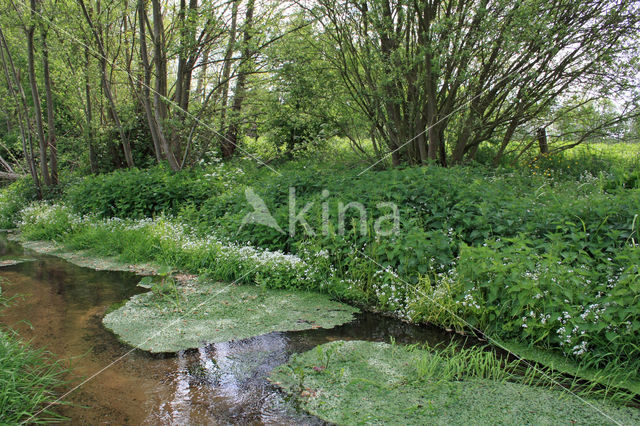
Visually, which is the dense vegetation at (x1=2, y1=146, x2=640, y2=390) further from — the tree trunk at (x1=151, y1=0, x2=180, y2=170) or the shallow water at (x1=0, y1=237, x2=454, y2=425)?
the tree trunk at (x1=151, y1=0, x2=180, y2=170)

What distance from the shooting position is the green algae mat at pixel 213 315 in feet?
12.7

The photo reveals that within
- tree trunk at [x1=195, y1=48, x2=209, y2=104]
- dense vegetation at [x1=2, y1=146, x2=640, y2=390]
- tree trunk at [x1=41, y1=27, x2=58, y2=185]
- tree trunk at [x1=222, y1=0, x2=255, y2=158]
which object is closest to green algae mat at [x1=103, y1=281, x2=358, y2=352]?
dense vegetation at [x1=2, y1=146, x2=640, y2=390]

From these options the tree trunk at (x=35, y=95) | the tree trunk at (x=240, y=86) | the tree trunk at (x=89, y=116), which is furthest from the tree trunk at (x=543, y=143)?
the tree trunk at (x=35, y=95)

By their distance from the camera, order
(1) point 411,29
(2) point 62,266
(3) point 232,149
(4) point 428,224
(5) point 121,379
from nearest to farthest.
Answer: (5) point 121,379 → (4) point 428,224 → (2) point 62,266 → (1) point 411,29 → (3) point 232,149

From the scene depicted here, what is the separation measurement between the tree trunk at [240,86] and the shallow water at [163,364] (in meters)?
4.19

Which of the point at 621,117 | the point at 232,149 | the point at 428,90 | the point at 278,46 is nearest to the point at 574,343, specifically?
the point at 428,90

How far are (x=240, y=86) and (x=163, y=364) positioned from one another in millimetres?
8359

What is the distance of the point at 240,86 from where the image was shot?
415 inches

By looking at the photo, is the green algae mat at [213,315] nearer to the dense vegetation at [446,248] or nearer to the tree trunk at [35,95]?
the dense vegetation at [446,248]

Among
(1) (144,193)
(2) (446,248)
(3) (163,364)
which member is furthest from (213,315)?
(1) (144,193)

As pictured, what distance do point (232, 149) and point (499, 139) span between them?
7306mm

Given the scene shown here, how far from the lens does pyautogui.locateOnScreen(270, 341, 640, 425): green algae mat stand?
2648 mm

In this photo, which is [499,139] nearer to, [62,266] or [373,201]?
[373,201]

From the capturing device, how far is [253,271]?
5270 millimetres
